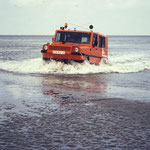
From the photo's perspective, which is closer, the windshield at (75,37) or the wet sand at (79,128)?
the wet sand at (79,128)

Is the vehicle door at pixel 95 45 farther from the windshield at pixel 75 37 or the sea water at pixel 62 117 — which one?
the sea water at pixel 62 117

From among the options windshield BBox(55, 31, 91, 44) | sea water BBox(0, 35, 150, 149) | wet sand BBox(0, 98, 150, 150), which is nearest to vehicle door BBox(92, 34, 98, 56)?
windshield BBox(55, 31, 91, 44)

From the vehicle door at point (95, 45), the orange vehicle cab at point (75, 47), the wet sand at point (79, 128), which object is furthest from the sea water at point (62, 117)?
the vehicle door at point (95, 45)

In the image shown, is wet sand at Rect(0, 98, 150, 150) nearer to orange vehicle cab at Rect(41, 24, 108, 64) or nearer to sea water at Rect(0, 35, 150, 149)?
sea water at Rect(0, 35, 150, 149)

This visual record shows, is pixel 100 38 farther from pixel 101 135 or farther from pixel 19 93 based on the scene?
pixel 101 135

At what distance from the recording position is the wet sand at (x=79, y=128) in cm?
395

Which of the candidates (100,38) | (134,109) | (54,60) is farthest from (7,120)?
(100,38)

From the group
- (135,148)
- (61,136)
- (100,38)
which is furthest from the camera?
(100,38)

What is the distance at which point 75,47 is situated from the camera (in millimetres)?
13406

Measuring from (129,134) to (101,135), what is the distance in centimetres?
40

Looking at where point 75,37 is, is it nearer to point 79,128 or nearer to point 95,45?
point 95,45

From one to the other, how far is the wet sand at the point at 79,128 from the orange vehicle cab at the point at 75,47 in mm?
7236

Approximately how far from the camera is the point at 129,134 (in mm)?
4438

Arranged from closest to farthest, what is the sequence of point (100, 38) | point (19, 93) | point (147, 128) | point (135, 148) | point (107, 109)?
1. point (135, 148)
2. point (147, 128)
3. point (107, 109)
4. point (19, 93)
5. point (100, 38)
